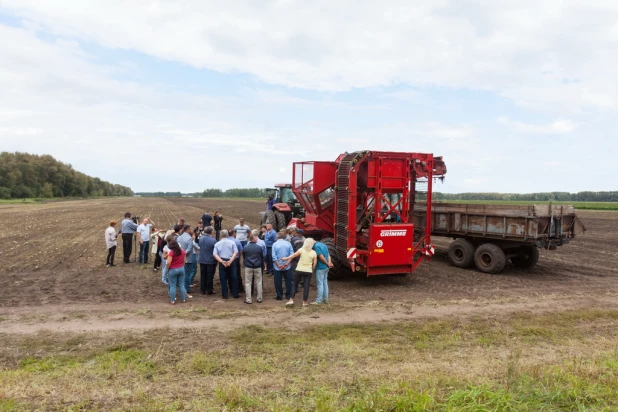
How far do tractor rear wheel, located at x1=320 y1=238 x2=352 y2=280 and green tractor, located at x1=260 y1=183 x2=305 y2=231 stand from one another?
464cm

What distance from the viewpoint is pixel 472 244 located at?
529 inches

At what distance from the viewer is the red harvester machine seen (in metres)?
10.5

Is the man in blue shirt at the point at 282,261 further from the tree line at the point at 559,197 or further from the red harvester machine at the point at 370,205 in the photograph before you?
the tree line at the point at 559,197

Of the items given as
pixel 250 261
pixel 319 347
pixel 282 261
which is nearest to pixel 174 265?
pixel 250 261

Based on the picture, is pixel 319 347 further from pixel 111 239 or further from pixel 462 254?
pixel 111 239

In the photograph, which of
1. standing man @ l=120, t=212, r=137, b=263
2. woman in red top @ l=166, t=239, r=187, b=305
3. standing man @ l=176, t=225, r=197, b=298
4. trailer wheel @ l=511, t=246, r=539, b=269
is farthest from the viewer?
standing man @ l=120, t=212, r=137, b=263

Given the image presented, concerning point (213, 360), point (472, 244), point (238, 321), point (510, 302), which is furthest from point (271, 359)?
point (472, 244)

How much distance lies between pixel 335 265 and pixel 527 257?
6474 millimetres

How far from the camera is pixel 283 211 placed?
662 inches

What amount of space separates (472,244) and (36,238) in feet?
65.7

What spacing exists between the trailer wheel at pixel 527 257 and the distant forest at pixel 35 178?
85388 mm

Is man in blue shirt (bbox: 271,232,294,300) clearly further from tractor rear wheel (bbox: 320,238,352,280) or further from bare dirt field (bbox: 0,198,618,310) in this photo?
tractor rear wheel (bbox: 320,238,352,280)

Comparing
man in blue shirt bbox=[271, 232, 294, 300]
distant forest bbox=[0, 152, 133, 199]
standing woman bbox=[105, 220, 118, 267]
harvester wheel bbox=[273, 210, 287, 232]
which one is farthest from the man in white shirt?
distant forest bbox=[0, 152, 133, 199]

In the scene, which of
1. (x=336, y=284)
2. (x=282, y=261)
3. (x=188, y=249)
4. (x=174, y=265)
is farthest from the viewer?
(x=336, y=284)
